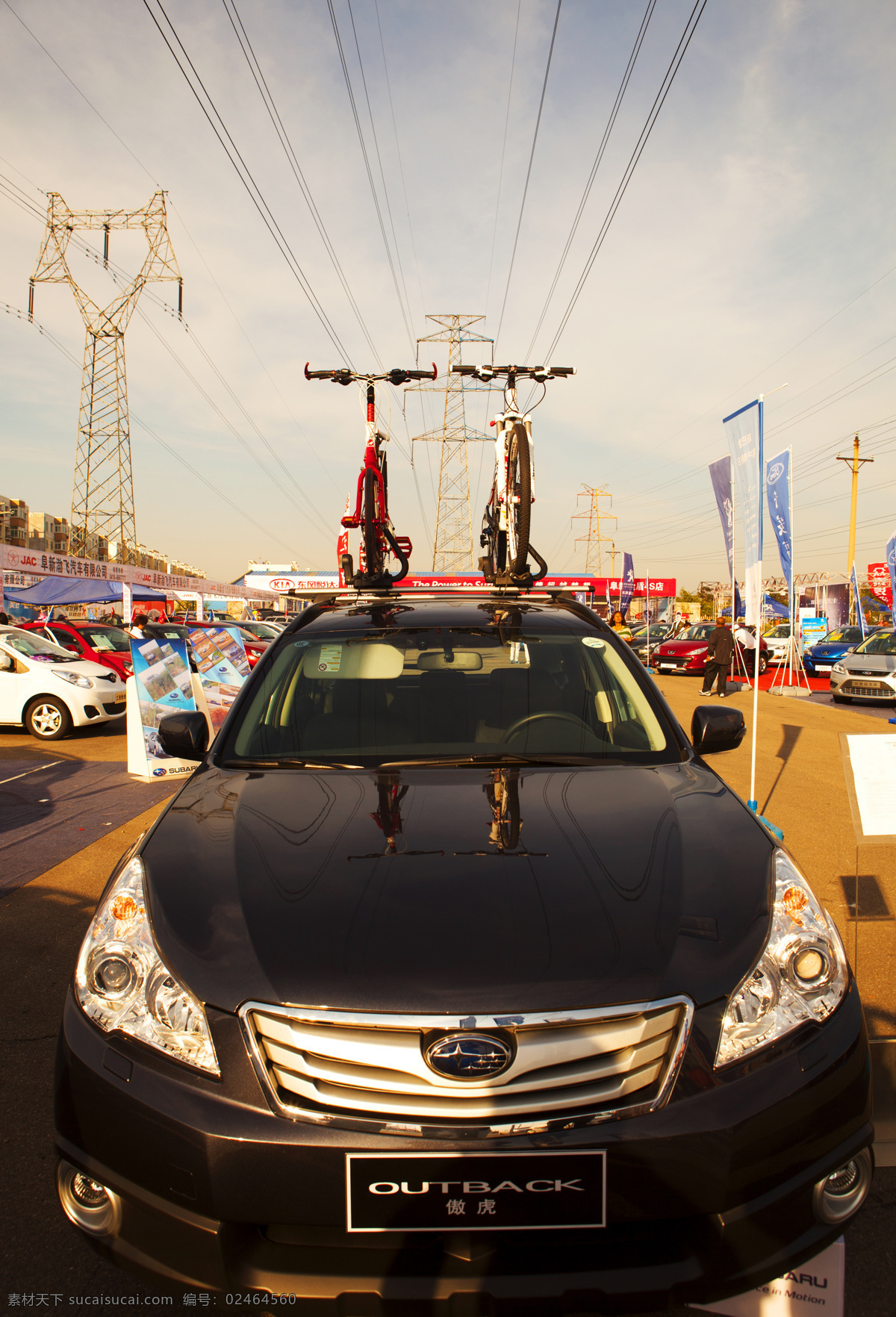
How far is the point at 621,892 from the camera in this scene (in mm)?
1889

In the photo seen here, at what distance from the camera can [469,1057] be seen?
1.53 m

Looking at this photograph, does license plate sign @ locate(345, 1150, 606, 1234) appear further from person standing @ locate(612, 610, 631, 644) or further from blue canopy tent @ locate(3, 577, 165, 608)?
blue canopy tent @ locate(3, 577, 165, 608)

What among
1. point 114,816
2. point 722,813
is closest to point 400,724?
point 722,813

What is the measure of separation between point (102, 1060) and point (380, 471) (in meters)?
6.61

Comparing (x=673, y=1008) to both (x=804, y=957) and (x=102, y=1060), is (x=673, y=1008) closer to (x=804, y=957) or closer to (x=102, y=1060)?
(x=804, y=957)

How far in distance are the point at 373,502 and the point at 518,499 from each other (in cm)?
130

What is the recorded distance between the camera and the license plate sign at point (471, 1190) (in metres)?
1.48

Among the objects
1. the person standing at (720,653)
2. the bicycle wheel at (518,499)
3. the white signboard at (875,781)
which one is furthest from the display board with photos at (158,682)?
the person standing at (720,653)

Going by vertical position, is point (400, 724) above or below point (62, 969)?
above

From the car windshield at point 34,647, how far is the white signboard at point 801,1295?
11.9m

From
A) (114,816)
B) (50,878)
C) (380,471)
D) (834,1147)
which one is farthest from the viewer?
(380,471)

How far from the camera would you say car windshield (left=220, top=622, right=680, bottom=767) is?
9.30 feet

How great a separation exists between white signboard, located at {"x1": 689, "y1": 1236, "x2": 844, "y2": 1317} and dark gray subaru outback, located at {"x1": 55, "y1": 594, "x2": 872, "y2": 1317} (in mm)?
224

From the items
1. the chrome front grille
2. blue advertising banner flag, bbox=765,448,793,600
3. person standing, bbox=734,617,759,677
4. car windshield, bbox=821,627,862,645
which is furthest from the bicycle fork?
car windshield, bbox=821,627,862,645
